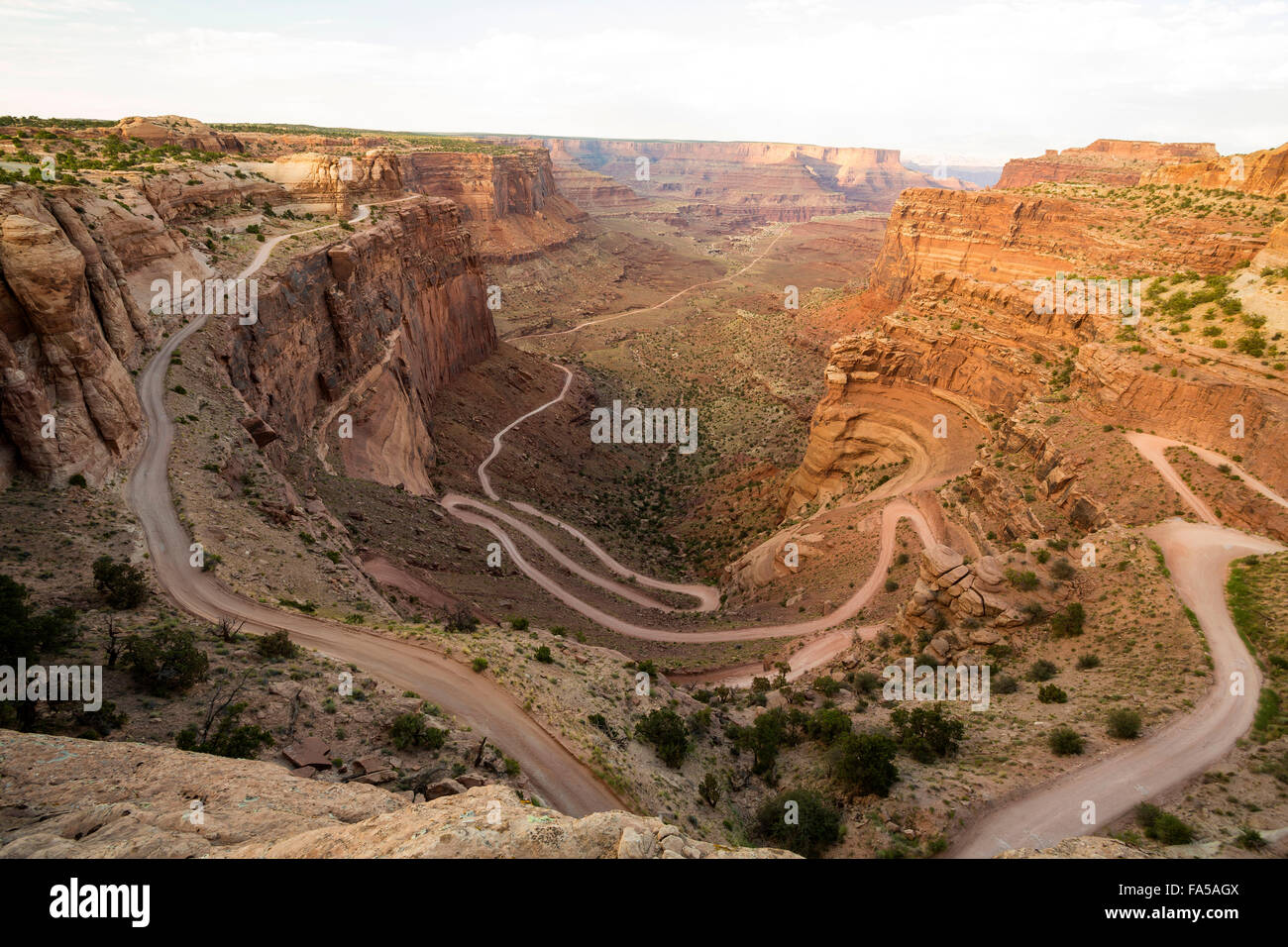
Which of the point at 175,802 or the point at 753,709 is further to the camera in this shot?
the point at 753,709

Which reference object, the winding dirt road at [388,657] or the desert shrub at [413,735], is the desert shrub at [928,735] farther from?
the desert shrub at [413,735]

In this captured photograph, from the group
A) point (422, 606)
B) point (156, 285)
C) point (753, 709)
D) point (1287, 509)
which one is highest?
point (156, 285)

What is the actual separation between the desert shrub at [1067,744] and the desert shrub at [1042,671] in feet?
15.1

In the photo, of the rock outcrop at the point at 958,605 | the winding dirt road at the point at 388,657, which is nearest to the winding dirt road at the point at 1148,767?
the rock outcrop at the point at 958,605

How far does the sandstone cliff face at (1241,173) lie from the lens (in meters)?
40.2

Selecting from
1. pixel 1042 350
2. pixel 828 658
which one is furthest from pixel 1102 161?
pixel 828 658

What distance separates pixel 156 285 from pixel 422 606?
19986 mm

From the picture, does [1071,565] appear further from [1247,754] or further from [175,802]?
[175,802]

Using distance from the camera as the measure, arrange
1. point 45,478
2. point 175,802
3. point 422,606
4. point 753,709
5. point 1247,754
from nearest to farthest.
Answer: point 175,802 → point 1247,754 → point 45,478 → point 753,709 → point 422,606

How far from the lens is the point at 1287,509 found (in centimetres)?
2542

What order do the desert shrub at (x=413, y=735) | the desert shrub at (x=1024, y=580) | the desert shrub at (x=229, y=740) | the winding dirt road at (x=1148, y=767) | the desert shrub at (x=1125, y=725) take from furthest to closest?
the desert shrub at (x=1024, y=580) < the desert shrub at (x=1125, y=725) < the desert shrub at (x=413, y=735) < the winding dirt road at (x=1148, y=767) < the desert shrub at (x=229, y=740)

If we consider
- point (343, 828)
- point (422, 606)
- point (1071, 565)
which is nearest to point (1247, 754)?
point (1071, 565)

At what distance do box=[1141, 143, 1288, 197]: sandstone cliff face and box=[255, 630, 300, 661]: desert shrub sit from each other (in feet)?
192

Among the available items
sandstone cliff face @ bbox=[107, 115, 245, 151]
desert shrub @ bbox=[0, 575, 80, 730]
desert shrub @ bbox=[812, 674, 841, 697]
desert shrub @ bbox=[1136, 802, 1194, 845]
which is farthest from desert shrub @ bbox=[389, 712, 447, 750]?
sandstone cliff face @ bbox=[107, 115, 245, 151]
